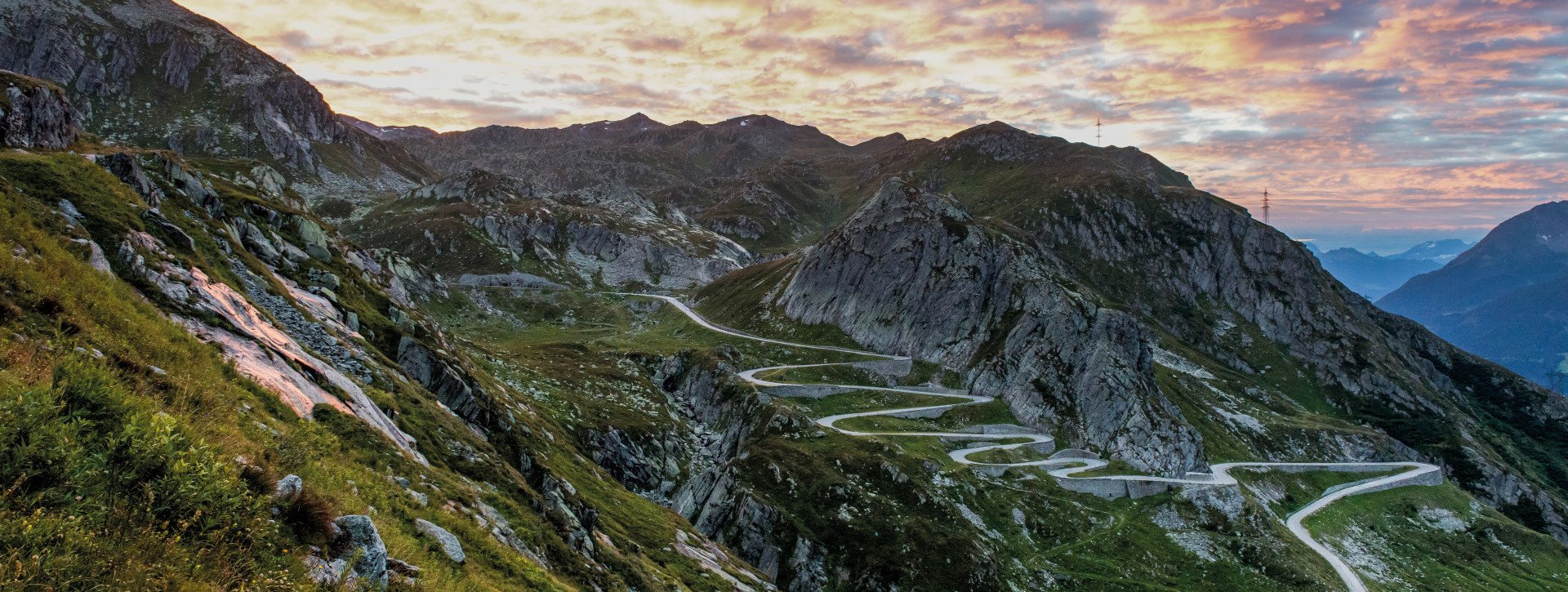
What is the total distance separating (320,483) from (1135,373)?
10550 centimetres

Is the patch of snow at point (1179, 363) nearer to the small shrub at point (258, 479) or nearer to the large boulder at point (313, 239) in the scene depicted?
the large boulder at point (313, 239)

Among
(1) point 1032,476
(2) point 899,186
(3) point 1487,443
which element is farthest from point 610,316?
(3) point 1487,443

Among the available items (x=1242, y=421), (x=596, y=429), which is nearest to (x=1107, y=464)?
(x=1242, y=421)

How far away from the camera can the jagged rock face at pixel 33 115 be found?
121 ft

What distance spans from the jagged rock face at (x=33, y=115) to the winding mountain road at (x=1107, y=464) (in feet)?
224

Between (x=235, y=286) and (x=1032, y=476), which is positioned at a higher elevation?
(x=235, y=286)

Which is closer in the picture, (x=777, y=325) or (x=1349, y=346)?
(x=777, y=325)

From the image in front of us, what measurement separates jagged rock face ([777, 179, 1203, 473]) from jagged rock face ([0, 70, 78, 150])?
101 m

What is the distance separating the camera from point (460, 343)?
81.5m

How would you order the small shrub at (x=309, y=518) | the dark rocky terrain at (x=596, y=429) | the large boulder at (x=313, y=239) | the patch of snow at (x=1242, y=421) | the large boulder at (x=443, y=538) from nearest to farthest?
the dark rocky terrain at (x=596, y=429) → the small shrub at (x=309, y=518) → the large boulder at (x=443, y=538) → the large boulder at (x=313, y=239) → the patch of snow at (x=1242, y=421)

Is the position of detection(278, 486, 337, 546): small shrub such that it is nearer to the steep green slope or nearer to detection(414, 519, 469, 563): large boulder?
the steep green slope

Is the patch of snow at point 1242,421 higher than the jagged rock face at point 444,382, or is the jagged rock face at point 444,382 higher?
the jagged rock face at point 444,382

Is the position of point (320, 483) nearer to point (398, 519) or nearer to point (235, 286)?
point (398, 519)

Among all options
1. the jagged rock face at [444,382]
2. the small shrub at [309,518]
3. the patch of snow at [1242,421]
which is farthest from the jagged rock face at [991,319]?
the small shrub at [309,518]
